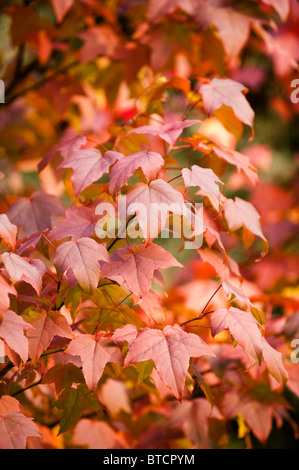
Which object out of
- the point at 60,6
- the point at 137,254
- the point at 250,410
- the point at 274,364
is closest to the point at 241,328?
the point at 274,364

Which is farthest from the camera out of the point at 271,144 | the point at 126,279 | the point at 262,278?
the point at 271,144

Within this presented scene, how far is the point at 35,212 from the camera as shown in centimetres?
110

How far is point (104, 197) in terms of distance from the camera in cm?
105

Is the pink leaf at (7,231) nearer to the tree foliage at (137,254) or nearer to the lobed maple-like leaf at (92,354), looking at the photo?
the tree foliage at (137,254)

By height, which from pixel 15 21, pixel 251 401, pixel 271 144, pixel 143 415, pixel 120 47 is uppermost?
pixel 15 21

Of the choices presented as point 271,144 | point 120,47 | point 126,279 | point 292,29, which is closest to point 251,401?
point 126,279

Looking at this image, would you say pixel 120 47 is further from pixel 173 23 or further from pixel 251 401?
pixel 251 401

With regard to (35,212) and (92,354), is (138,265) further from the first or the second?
(35,212)

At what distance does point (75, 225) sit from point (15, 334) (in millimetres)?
230

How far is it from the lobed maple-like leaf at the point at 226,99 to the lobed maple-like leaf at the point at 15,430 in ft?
2.15

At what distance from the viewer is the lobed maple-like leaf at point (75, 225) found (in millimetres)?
912

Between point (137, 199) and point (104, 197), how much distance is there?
226 mm
